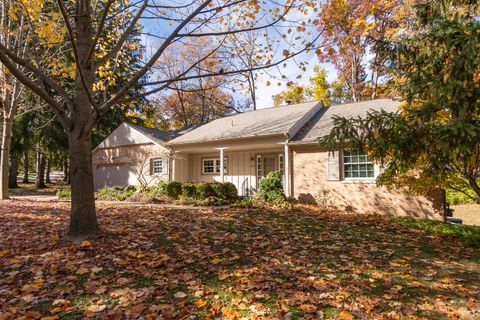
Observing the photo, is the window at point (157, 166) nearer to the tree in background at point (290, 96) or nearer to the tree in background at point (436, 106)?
the tree in background at point (290, 96)

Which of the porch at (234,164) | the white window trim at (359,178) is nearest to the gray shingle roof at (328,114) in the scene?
the porch at (234,164)

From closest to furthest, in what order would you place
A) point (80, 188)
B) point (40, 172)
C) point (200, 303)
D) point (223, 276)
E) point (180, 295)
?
point (200, 303) < point (180, 295) < point (223, 276) < point (80, 188) < point (40, 172)

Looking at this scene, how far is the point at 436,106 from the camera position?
582 cm

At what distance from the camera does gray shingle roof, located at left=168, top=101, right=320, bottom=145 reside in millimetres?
14337

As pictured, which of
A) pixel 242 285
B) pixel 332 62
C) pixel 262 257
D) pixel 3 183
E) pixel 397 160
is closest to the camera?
pixel 242 285

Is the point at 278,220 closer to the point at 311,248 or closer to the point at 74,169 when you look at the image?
the point at 311,248

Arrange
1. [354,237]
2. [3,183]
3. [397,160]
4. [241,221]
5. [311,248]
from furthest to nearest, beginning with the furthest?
[3,183] → [241,221] → [354,237] → [397,160] → [311,248]

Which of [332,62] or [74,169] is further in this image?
[332,62]

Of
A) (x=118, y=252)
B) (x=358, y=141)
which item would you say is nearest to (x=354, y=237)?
(x=358, y=141)

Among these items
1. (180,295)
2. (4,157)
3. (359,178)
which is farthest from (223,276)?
(4,157)

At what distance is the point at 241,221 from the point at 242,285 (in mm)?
4325

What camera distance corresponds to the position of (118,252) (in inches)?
200

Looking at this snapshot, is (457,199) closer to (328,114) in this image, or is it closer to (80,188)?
(328,114)

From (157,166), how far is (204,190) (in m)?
6.65
